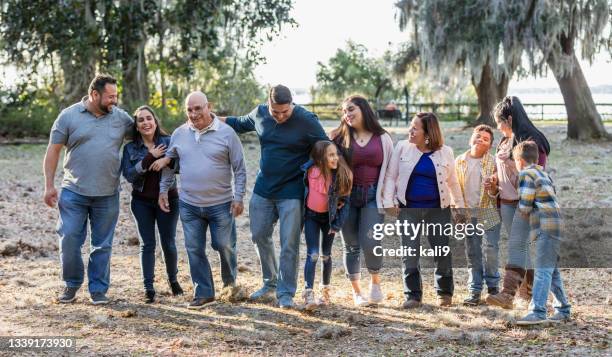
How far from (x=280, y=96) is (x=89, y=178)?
147cm

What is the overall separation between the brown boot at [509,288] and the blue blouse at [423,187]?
67cm

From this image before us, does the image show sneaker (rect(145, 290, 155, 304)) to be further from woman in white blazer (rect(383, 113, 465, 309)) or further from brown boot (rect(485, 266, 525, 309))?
brown boot (rect(485, 266, 525, 309))

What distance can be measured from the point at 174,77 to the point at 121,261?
1479cm

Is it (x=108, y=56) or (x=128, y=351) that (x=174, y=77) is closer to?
(x=108, y=56)

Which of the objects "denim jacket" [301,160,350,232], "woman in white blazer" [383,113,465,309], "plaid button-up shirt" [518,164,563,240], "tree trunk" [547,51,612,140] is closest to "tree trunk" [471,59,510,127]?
"tree trunk" [547,51,612,140]

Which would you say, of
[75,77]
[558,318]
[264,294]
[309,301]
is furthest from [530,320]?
[75,77]

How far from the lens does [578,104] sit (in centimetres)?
2062

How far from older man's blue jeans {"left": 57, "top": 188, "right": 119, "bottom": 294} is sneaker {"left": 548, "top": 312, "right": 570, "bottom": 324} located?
9.95 feet

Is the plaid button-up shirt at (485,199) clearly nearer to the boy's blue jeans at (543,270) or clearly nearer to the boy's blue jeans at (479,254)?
the boy's blue jeans at (479,254)

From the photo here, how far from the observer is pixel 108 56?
818 inches

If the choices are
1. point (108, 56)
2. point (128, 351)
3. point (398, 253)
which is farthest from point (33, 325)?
point (108, 56)

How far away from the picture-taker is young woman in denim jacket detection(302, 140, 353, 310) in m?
5.84

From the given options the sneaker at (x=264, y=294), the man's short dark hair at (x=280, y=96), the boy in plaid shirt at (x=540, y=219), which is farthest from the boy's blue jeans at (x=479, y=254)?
the man's short dark hair at (x=280, y=96)

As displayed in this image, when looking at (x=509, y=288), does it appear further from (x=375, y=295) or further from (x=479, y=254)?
(x=375, y=295)
